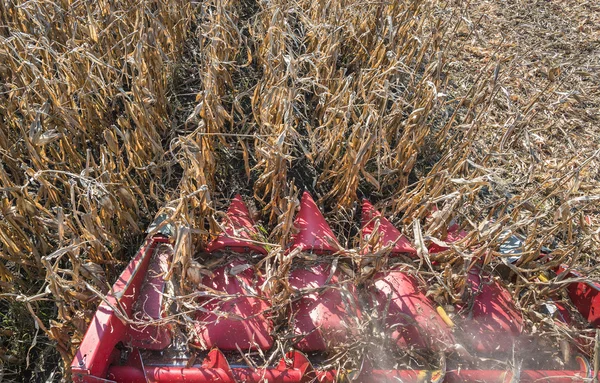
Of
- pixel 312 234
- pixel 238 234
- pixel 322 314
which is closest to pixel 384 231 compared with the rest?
pixel 312 234

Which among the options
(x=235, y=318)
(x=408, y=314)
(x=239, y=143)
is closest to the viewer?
(x=235, y=318)

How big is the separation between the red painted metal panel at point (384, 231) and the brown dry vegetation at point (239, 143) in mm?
66

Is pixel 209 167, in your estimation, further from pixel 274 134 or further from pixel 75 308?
pixel 75 308

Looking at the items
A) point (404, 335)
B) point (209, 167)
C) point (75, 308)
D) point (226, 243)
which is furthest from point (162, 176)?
point (404, 335)

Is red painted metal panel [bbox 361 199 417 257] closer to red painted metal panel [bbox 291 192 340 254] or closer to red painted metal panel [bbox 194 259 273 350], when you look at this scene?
red painted metal panel [bbox 291 192 340 254]

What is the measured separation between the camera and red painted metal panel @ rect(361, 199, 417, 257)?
5.13 ft

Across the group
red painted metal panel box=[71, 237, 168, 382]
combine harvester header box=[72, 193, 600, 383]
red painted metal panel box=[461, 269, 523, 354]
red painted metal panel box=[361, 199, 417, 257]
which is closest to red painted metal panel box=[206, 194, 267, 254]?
combine harvester header box=[72, 193, 600, 383]

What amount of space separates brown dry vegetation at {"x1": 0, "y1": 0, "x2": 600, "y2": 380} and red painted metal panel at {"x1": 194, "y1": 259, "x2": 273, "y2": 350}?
0.16m

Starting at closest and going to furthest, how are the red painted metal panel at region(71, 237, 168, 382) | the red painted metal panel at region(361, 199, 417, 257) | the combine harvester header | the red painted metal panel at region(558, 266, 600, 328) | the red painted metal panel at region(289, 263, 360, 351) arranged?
the red painted metal panel at region(71, 237, 168, 382)
the combine harvester header
the red painted metal panel at region(289, 263, 360, 351)
the red painted metal panel at region(558, 266, 600, 328)
the red painted metal panel at region(361, 199, 417, 257)

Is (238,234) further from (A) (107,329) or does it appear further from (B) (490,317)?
(B) (490,317)

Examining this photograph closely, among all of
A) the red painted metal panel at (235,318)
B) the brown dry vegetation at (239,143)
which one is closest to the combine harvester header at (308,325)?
the red painted metal panel at (235,318)

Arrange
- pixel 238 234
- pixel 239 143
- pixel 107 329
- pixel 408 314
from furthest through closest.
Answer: pixel 239 143 < pixel 238 234 < pixel 408 314 < pixel 107 329

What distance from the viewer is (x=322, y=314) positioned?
138 cm

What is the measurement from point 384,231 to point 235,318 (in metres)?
0.57
